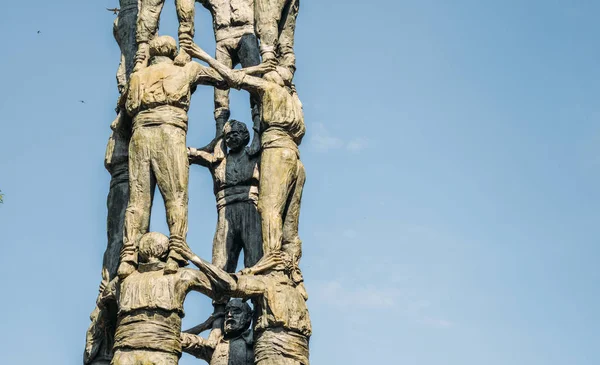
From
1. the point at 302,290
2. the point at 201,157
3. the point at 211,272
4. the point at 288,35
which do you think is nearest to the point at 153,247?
the point at 211,272

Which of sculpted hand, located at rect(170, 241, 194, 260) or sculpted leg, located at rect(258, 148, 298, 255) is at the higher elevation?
sculpted leg, located at rect(258, 148, 298, 255)

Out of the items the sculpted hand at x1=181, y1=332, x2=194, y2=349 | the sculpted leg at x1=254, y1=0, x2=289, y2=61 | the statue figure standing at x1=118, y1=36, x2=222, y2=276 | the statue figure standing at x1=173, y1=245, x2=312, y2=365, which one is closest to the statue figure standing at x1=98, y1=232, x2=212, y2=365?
the statue figure standing at x1=173, y1=245, x2=312, y2=365

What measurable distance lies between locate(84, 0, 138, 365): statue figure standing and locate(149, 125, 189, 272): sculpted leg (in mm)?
939

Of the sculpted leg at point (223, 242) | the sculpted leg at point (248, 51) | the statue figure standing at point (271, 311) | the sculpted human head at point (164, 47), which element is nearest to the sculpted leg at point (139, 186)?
the statue figure standing at point (271, 311)

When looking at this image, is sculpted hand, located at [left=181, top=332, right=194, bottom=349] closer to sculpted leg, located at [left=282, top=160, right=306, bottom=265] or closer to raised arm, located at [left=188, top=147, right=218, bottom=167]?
sculpted leg, located at [left=282, top=160, right=306, bottom=265]

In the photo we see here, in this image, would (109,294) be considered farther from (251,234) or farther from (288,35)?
(288,35)

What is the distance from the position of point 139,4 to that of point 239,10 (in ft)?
4.31

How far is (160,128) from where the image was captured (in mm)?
19531

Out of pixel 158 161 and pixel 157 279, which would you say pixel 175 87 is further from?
pixel 157 279

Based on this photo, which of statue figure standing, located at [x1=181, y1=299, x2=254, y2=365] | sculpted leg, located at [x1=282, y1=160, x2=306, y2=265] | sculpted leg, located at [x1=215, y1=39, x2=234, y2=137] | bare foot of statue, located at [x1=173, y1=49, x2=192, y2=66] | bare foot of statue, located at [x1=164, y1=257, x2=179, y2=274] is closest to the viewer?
bare foot of statue, located at [x1=164, y1=257, x2=179, y2=274]

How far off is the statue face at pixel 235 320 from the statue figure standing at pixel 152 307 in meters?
0.92

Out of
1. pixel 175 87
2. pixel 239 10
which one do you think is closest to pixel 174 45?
pixel 175 87

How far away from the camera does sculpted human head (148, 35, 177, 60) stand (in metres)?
20.0

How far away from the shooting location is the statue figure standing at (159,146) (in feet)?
63.6
